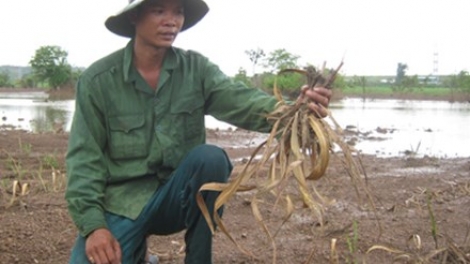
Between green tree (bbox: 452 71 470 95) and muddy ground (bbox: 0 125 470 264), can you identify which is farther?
green tree (bbox: 452 71 470 95)

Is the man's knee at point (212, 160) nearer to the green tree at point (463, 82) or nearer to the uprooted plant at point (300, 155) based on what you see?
the uprooted plant at point (300, 155)

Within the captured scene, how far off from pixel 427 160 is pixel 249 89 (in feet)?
20.1

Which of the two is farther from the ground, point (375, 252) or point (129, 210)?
point (129, 210)

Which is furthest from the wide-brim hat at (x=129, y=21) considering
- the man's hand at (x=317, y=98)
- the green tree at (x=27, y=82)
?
the green tree at (x=27, y=82)

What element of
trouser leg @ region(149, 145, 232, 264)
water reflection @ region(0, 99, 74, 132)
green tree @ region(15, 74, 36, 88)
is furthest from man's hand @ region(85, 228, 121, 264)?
green tree @ region(15, 74, 36, 88)

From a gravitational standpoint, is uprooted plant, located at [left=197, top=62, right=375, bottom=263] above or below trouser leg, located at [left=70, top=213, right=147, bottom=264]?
above

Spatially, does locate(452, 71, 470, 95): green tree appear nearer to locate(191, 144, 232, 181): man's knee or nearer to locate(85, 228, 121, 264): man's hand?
locate(191, 144, 232, 181): man's knee

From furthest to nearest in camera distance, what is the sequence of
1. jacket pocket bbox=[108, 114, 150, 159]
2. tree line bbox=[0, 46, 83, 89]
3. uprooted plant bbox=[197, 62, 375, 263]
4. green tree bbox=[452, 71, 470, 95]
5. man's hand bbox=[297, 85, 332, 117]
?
tree line bbox=[0, 46, 83, 89] → green tree bbox=[452, 71, 470, 95] → jacket pocket bbox=[108, 114, 150, 159] → man's hand bbox=[297, 85, 332, 117] → uprooted plant bbox=[197, 62, 375, 263]

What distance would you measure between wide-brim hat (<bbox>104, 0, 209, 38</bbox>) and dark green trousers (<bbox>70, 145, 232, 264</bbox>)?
26.0 inches

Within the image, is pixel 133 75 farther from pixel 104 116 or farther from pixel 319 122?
pixel 319 122

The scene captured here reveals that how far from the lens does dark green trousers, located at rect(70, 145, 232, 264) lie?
229 cm

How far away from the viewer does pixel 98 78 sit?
2.48 m

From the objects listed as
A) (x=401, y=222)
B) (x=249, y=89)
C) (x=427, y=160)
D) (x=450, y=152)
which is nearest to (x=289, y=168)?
(x=249, y=89)

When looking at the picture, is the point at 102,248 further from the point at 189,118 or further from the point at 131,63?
the point at 131,63
